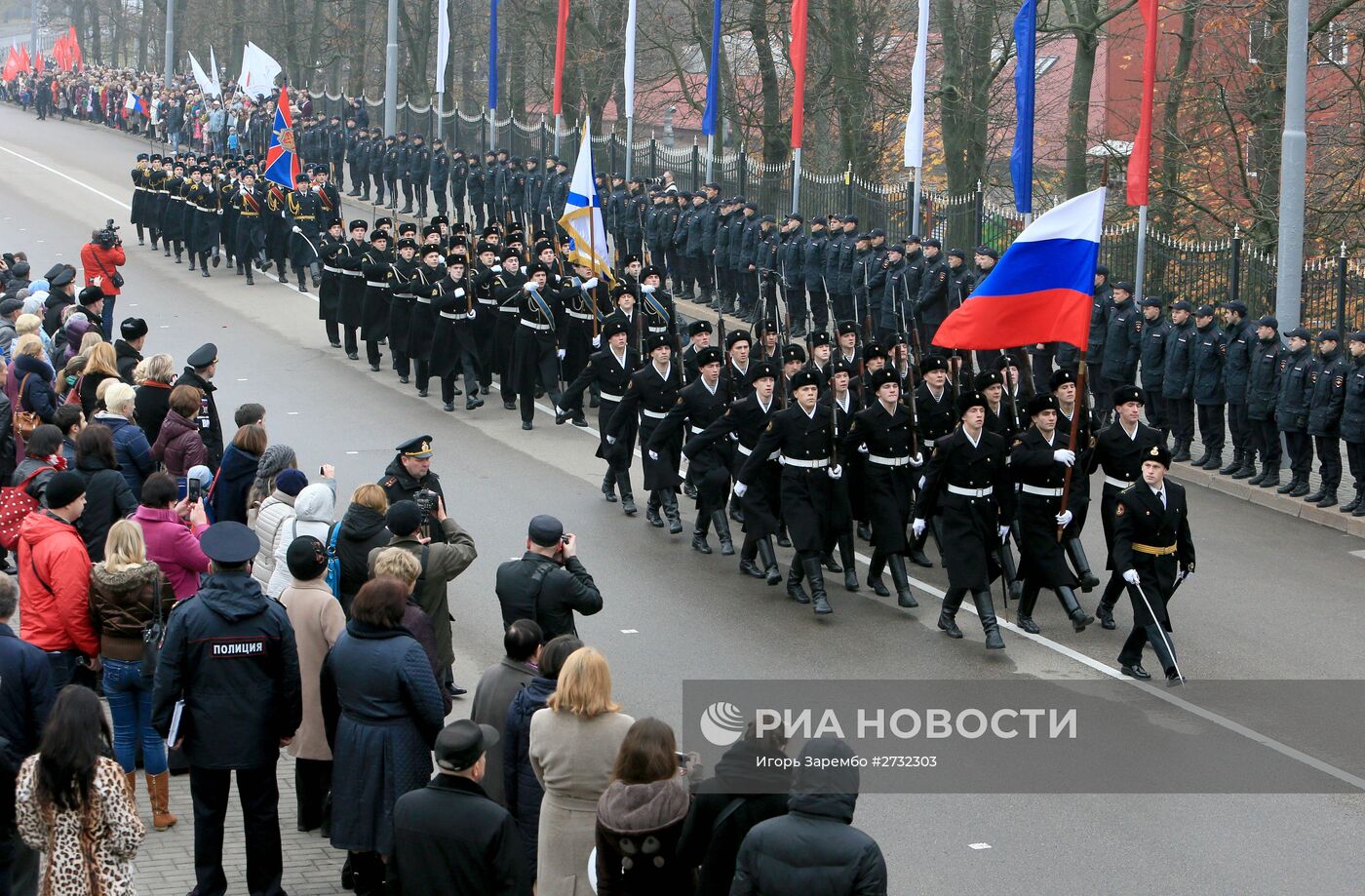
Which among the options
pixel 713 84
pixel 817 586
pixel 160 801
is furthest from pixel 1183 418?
pixel 160 801

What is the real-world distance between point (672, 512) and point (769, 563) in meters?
1.61

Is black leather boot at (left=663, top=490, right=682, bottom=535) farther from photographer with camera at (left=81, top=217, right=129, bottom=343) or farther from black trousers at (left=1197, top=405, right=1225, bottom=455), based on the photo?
photographer with camera at (left=81, top=217, right=129, bottom=343)

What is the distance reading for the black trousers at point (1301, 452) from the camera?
15.8 meters

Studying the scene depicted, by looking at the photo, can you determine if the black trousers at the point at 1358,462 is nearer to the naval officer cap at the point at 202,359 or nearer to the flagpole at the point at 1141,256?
the flagpole at the point at 1141,256

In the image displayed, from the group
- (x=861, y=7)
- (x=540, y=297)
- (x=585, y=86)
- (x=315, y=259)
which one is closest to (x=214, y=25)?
(x=585, y=86)

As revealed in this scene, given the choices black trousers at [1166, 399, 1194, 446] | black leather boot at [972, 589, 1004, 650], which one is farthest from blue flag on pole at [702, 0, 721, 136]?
black leather boot at [972, 589, 1004, 650]

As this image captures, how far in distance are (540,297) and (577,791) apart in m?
12.0

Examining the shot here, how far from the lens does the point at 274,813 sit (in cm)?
751

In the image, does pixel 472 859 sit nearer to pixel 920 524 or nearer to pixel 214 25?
pixel 920 524

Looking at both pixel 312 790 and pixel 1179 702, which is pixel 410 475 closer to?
pixel 312 790

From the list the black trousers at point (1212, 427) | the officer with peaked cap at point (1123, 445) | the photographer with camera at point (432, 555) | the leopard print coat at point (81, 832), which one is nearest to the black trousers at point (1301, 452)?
the black trousers at point (1212, 427)

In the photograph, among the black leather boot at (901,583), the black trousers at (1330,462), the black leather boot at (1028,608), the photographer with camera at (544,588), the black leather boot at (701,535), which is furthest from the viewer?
the black trousers at (1330,462)

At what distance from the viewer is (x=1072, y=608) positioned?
11.9m

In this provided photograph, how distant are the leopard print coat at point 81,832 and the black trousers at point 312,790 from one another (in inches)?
73.5
